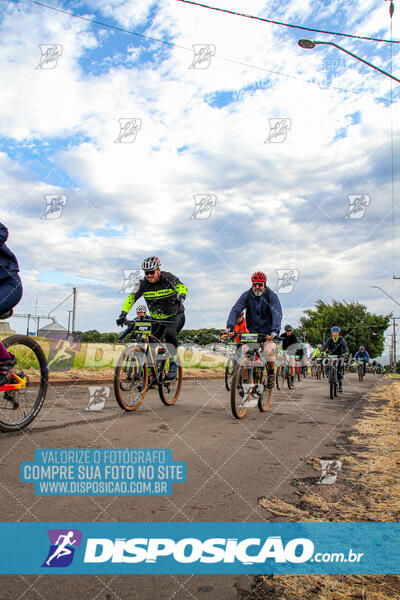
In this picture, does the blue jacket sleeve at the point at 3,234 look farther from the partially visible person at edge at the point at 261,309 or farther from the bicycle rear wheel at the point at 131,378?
the partially visible person at edge at the point at 261,309

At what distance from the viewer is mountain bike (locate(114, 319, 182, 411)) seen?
21.6 ft

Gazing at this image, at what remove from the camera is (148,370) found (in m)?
7.06

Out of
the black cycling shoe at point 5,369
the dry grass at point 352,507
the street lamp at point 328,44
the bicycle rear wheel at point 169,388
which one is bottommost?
the dry grass at point 352,507

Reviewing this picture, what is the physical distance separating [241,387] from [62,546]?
5184 millimetres

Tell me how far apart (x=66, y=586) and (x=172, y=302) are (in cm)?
576

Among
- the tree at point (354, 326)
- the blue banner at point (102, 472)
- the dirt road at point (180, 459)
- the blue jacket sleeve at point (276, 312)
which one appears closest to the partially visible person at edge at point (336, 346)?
the dirt road at point (180, 459)

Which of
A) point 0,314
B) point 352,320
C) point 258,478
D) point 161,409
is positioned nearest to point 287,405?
point 161,409

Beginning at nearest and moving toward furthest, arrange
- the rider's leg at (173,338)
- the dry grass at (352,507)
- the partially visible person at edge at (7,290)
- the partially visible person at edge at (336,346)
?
1. the dry grass at (352,507)
2. the partially visible person at edge at (7,290)
3. the rider's leg at (173,338)
4. the partially visible person at edge at (336,346)

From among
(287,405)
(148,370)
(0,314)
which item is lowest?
(287,405)

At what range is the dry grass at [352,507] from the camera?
6.77 feet

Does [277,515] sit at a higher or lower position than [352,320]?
lower

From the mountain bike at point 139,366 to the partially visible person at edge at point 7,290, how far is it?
1926 mm

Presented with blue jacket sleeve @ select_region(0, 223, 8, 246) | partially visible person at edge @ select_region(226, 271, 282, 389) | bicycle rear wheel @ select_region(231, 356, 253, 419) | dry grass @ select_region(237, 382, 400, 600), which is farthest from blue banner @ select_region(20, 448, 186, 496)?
partially visible person at edge @ select_region(226, 271, 282, 389)

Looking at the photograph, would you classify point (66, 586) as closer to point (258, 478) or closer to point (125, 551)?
point (125, 551)
